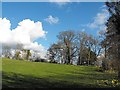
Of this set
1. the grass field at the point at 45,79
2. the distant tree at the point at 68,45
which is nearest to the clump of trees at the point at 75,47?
the distant tree at the point at 68,45

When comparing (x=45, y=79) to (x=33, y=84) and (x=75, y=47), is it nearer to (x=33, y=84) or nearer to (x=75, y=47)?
(x=33, y=84)

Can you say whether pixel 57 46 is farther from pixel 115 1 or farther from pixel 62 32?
pixel 115 1

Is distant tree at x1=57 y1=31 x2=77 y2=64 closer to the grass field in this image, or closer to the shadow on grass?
the grass field

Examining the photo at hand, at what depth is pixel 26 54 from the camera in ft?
293

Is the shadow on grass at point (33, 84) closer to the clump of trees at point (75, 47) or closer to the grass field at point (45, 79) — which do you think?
the grass field at point (45, 79)

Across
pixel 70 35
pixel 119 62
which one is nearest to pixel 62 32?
pixel 70 35

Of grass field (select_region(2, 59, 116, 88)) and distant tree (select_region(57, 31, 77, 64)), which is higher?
distant tree (select_region(57, 31, 77, 64))

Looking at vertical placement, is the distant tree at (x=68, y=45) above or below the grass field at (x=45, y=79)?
above

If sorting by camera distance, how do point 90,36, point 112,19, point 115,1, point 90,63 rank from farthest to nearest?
point 90,63
point 90,36
point 115,1
point 112,19

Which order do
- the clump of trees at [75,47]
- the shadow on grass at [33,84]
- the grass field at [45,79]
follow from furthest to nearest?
the clump of trees at [75,47], the grass field at [45,79], the shadow on grass at [33,84]

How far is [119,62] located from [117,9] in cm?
480

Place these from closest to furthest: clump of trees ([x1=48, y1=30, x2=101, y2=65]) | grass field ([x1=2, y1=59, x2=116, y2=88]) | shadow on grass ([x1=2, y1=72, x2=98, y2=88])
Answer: shadow on grass ([x1=2, y1=72, x2=98, y2=88]) < grass field ([x1=2, y1=59, x2=116, y2=88]) < clump of trees ([x1=48, y1=30, x2=101, y2=65])

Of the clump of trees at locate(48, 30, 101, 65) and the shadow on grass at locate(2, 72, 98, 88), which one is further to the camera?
the clump of trees at locate(48, 30, 101, 65)

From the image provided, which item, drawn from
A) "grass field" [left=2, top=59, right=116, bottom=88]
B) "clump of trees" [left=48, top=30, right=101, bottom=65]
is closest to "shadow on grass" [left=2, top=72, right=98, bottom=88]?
"grass field" [left=2, top=59, right=116, bottom=88]
